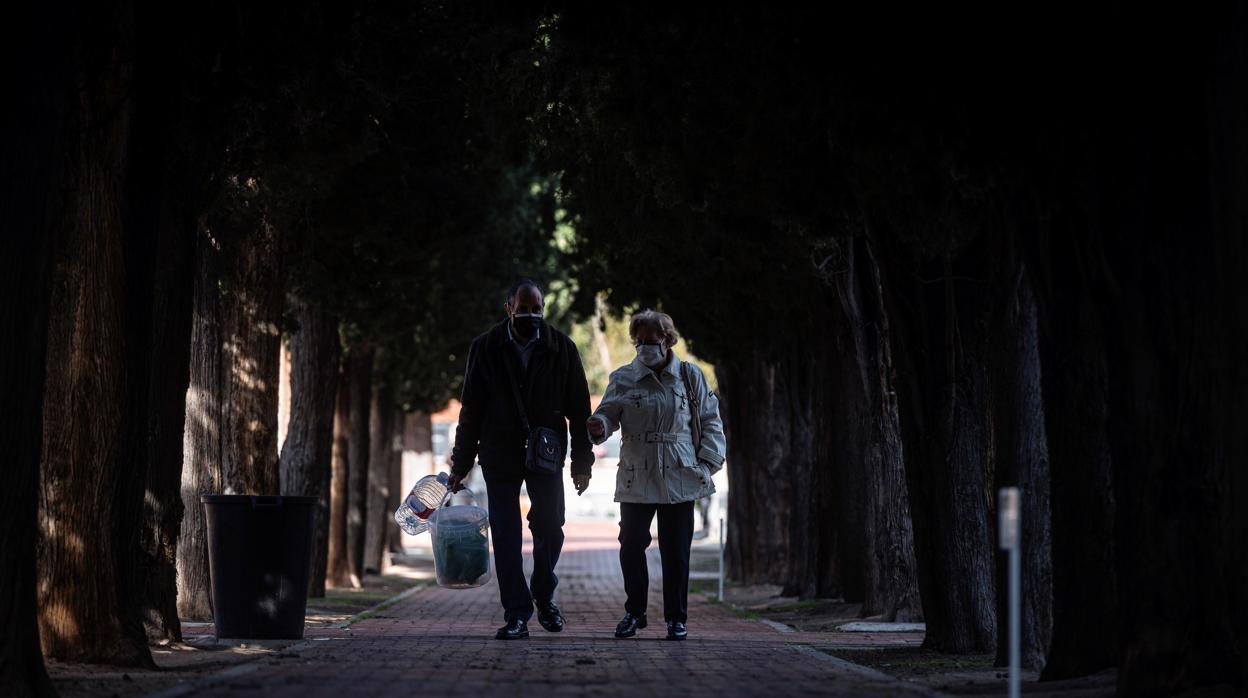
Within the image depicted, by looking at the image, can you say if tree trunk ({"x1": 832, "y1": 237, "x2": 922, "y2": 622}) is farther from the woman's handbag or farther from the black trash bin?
the black trash bin

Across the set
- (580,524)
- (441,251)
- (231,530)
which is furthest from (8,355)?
(580,524)

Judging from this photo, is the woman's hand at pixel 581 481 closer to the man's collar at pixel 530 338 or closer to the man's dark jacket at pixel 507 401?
the man's dark jacket at pixel 507 401

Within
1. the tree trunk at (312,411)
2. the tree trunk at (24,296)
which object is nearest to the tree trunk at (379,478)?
the tree trunk at (312,411)

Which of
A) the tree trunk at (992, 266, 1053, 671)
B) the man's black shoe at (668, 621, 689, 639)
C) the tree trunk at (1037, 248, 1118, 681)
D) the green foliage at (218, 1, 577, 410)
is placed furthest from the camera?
the green foliage at (218, 1, 577, 410)

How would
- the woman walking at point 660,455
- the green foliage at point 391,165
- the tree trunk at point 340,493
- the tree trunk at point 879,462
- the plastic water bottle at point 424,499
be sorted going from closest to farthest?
the woman walking at point 660,455 < the green foliage at point 391,165 < the plastic water bottle at point 424,499 < the tree trunk at point 879,462 < the tree trunk at point 340,493

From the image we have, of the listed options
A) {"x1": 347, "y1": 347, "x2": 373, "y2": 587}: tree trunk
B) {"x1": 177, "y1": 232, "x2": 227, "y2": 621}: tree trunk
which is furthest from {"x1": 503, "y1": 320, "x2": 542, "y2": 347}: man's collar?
→ {"x1": 347, "y1": 347, "x2": 373, "y2": 587}: tree trunk

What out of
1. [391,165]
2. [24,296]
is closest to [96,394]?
[24,296]

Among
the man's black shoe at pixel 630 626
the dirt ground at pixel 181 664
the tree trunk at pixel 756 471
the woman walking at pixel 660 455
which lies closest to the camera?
the dirt ground at pixel 181 664

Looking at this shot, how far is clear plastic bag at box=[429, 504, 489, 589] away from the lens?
1427cm

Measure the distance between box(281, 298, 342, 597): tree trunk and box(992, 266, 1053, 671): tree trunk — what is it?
40.2 feet

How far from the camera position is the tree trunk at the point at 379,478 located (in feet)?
113

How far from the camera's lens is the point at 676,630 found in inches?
512

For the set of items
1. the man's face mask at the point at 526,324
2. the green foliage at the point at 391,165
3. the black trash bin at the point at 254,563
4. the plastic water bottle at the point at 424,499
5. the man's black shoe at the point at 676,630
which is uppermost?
the green foliage at the point at 391,165

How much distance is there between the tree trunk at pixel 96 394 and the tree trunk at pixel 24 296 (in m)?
2.19
